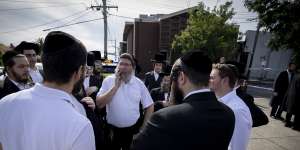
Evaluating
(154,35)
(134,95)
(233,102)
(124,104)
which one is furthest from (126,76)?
(154,35)

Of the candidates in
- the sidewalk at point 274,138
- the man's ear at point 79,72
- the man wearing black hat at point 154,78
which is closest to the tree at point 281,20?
the sidewalk at point 274,138

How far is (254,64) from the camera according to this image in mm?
25734

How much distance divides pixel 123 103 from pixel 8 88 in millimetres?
1501

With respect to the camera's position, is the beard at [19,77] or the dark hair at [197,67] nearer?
the dark hair at [197,67]

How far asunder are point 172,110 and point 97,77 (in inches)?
156

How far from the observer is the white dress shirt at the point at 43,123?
1303 millimetres

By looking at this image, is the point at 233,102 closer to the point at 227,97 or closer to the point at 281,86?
the point at 227,97

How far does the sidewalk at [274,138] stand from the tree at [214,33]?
11.9 m

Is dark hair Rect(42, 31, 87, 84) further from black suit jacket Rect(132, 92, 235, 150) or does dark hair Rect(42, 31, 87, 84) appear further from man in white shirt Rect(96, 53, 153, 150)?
man in white shirt Rect(96, 53, 153, 150)

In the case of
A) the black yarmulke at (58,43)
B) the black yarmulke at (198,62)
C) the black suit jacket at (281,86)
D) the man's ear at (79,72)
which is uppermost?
the black yarmulke at (58,43)

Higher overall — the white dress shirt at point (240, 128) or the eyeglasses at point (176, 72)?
the eyeglasses at point (176, 72)

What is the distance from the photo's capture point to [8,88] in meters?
3.05

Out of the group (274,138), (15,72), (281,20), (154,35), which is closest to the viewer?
(15,72)

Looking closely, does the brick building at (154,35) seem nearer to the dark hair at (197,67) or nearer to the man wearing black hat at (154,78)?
the man wearing black hat at (154,78)
